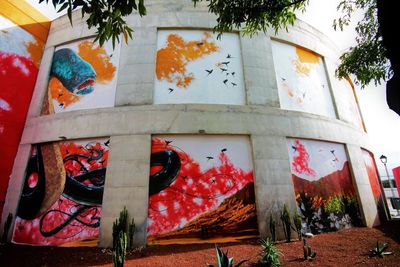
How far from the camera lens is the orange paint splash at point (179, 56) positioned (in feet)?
34.2

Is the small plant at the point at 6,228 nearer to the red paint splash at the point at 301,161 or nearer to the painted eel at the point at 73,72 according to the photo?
the painted eel at the point at 73,72

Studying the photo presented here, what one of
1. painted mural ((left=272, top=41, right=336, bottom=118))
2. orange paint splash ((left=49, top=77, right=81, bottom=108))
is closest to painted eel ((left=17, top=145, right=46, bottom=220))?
orange paint splash ((left=49, top=77, right=81, bottom=108))

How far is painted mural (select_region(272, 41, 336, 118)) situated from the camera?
11339 millimetres

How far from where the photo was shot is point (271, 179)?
9.47 metres

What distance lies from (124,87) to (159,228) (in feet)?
19.3

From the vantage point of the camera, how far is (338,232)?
9688 millimetres

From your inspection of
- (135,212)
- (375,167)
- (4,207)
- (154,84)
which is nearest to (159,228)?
(135,212)

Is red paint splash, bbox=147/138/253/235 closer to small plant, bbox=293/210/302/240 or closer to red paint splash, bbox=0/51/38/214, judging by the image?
small plant, bbox=293/210/302/240

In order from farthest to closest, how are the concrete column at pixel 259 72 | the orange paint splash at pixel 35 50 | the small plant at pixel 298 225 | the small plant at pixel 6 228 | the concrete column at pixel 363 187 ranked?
the orange paint splash at pixel 35 50 → the concrete column at pixel 363 187 → the concrete column at pixel 259 72 → the small plant at pixel 6 228 → the small plant at pixel 298 225

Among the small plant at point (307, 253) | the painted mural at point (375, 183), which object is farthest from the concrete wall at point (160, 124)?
the small plant at point (307, 253)

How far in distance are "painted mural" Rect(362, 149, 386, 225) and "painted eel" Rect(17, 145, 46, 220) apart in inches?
603

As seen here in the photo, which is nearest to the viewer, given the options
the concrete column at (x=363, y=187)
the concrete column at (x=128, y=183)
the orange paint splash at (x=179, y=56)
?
the concrete column at (x=128, y=183)

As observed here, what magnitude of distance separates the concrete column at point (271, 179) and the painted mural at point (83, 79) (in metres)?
6.55

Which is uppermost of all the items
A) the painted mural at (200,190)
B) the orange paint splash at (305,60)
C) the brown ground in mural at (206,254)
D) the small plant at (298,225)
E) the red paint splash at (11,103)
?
the orange paint splash at (305,60)
